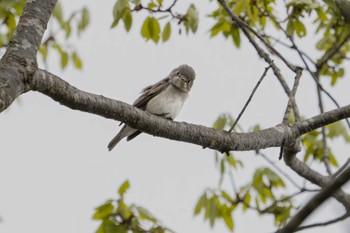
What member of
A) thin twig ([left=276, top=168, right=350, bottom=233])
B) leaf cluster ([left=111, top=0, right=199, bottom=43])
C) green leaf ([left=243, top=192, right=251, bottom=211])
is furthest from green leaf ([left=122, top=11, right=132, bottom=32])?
thin twig ([left=276, top=168, right=350, bottom=233])

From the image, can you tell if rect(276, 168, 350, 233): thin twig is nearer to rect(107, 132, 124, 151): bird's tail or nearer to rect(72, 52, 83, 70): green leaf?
rect(107, 132, 124, 151): bird's tail

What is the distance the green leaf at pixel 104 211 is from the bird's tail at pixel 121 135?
6.96 feet

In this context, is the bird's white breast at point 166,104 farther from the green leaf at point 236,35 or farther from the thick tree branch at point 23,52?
the thick tree branch at point 23,52

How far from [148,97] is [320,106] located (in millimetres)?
1837

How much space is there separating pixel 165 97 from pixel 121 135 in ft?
2.19

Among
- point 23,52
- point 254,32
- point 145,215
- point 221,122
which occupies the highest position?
point 254,32

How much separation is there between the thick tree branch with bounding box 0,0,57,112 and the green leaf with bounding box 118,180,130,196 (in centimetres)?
139

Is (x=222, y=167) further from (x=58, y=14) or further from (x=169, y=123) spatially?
A: (x=169, y=123)

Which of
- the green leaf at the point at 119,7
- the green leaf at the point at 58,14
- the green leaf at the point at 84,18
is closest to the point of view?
the green leaf at the point at 119,7

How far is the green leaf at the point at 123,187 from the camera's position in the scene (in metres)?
4.16

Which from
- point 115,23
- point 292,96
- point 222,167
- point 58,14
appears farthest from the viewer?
point 58,14

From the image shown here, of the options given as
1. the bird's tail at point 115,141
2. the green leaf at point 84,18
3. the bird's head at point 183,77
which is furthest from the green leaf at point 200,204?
the green leaf at point 84,18

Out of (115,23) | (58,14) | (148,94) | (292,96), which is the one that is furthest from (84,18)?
(292,96)

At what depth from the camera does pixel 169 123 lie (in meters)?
3.69
